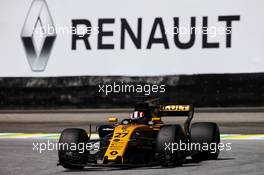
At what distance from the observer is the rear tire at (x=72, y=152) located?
356 inches

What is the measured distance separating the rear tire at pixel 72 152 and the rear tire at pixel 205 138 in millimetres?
1626

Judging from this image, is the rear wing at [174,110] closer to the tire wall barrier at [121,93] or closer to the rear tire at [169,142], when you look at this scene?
the rear tire at [169,142]

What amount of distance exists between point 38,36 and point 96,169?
31.0ft

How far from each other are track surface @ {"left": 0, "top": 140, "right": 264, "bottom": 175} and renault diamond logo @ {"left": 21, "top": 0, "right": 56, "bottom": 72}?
6.05 m

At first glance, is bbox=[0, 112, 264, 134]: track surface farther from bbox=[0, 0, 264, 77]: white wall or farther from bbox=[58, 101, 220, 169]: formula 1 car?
bbox=[58, 101, 220, 169]: formula 1 car

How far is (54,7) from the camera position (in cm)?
1833

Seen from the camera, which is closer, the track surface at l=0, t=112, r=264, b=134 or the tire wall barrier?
the track surface at l=0, t=112, r=264, b=134

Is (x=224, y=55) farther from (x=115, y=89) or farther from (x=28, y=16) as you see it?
(x=28, y=16)

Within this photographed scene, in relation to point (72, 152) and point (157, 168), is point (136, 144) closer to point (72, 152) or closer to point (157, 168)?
point (157, 168)

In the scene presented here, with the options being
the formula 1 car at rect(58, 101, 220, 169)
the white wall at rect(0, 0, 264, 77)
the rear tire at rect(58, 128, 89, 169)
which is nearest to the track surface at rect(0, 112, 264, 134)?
the white wall at rect(0, 0, 264, 77)

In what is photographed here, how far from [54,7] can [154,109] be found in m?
9.17

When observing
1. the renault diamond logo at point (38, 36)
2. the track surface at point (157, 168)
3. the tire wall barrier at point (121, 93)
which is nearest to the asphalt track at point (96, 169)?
the track surface at point (157, 168)

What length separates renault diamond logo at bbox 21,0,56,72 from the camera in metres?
18.0

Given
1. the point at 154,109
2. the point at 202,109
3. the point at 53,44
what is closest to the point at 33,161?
the point at 154,109
